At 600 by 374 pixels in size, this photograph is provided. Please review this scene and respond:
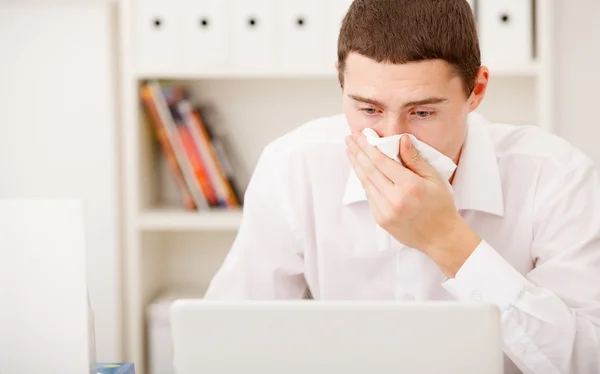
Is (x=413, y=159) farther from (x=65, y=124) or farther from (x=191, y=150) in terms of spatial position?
(x=65, y=124)

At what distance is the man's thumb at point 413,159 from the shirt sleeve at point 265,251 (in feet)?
0.97

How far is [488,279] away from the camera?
1.11 metres

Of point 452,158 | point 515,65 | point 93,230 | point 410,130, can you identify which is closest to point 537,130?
point 452,158

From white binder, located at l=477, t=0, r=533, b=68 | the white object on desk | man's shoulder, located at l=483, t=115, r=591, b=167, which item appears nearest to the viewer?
the white object on desk

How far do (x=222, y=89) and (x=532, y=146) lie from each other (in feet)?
3.89

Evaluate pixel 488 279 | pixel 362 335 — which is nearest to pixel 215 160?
pixel 488 279

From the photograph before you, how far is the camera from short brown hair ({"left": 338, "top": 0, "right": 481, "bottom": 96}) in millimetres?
1188

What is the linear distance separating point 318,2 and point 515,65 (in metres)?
0.56

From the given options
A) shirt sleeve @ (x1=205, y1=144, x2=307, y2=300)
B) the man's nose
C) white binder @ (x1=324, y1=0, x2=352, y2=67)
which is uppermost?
white binder @ (x1=324, y1=0, x2=352, y2=67)

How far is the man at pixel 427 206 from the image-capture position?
113 cm

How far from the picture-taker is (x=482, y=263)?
112cm

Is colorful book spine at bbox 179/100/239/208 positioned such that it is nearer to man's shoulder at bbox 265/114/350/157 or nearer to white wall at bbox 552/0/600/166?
man's shoulder at bbox 265/114/350/157

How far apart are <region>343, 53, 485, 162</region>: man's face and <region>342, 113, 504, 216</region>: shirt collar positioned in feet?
0.39

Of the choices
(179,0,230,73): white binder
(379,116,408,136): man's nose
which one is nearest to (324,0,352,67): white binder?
(179,0,230,73): white binder
